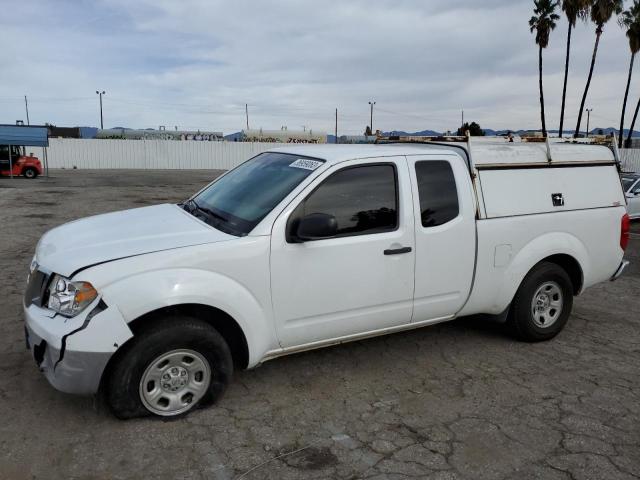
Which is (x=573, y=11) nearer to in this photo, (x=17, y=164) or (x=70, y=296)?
(x=17, y=164)

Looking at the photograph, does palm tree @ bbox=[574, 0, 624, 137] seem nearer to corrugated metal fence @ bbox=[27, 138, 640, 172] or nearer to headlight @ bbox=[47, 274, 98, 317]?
corrugated metal fence @ bbox=[27, 138, 640, 172]

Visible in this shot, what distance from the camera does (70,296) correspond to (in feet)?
10.4

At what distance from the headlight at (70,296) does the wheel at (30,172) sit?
29.1 metres

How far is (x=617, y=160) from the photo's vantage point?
5293 mm

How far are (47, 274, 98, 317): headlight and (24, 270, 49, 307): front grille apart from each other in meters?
0.13

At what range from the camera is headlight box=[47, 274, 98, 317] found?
3.12 meters

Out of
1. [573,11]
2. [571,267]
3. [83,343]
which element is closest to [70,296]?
[83,343]

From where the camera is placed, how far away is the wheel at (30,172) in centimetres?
2864

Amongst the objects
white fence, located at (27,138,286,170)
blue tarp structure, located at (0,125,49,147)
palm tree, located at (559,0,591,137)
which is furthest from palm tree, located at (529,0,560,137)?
blue tarp structure, located at (0,125,49,147)

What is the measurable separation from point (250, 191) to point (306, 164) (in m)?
0.48

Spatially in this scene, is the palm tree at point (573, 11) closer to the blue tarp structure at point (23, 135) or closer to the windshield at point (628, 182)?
the windshield at point (628, 182)

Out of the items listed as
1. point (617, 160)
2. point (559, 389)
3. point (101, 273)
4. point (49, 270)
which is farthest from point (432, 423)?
point (617, 160)

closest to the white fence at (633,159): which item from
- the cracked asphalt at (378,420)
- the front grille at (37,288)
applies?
the cracked asphalt at (378,420)

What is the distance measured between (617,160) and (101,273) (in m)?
4.73
